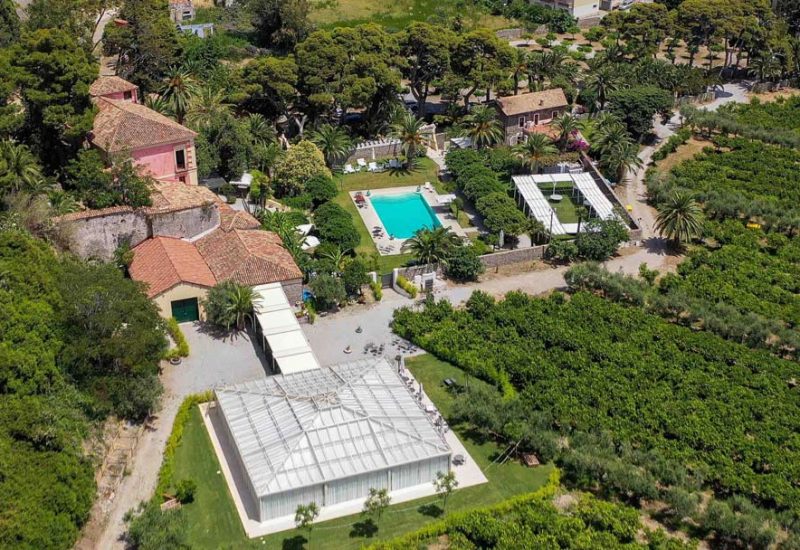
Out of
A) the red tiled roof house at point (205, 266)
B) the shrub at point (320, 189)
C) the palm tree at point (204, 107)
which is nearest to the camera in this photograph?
the red tiled roof house at point (205, 266)

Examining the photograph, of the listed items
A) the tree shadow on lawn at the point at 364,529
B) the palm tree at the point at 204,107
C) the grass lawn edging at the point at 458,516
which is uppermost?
the palm tree at the point at 204,107

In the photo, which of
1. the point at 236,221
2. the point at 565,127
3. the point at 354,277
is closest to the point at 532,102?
the point at 565,127

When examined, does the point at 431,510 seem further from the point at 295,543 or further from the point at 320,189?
the point at 320,189

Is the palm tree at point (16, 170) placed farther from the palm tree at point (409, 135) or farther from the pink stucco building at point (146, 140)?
the palm tree at point (409, 135)

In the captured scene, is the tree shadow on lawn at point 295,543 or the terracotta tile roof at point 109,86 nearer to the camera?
the tree shadow on lawn at point 295,543

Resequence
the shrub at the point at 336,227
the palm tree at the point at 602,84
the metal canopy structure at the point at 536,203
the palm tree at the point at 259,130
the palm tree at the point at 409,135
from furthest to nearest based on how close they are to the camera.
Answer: the palm tree at the point at 602,84 < the palm tree at the point at 409,135 < the palm tree at the point at 259,130 < the metal canopy structure at the point at 536,203 < the shrub at the point at 336,227

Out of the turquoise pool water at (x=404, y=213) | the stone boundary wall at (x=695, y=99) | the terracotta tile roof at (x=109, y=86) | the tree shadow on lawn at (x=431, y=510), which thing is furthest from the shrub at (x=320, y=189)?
the stone boundary wall at (x=695, y=99)

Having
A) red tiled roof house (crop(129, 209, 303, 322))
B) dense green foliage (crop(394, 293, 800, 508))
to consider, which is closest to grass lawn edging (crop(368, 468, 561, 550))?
dense green foliage (crop(394, 293, 800, 508))

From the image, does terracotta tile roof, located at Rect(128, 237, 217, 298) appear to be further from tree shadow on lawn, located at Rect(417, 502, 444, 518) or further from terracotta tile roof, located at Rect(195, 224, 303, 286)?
tree shadow on lawn, located at Rect(417, 502, 444, 518)
